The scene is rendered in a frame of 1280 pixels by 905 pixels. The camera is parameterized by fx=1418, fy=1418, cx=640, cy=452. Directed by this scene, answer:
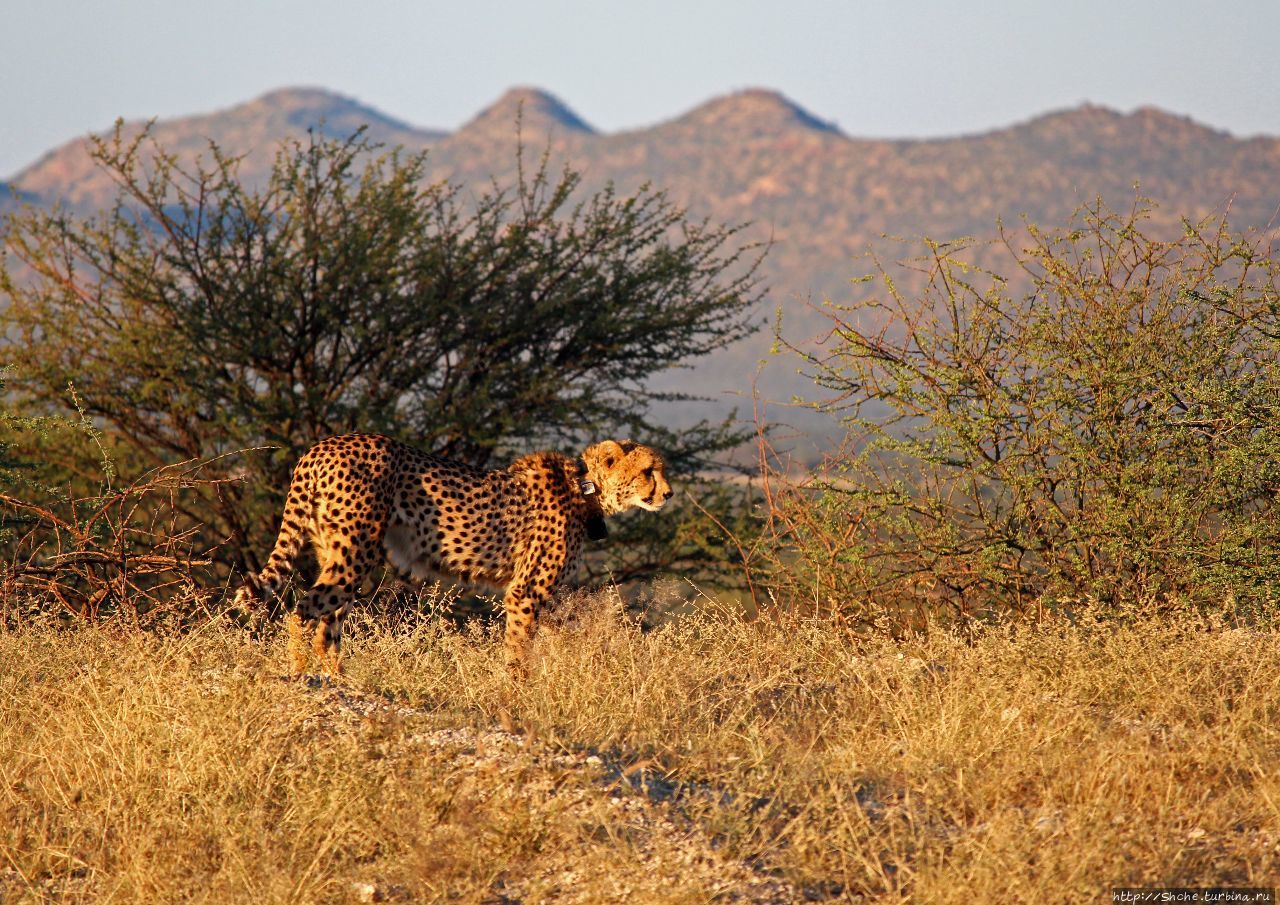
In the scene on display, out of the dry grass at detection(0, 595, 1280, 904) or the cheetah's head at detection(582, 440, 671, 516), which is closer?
the dry grass at detection(0, 595, 1280, 904)

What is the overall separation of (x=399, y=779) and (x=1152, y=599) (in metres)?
Answer: 3.93

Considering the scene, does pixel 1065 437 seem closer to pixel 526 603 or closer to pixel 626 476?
pixel 626 476

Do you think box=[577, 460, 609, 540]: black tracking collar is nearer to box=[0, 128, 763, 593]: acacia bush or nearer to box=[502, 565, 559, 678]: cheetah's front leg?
box=[502, 565, 559, 678]: cheetah's front leg

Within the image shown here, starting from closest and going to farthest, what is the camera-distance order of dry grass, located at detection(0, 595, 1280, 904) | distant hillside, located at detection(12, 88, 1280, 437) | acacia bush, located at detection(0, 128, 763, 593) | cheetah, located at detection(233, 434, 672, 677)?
dry grass, located at detection(0, 595, 1280, 904) → cheetah, located at detection(233, 434, 672, 677) → acacia bush, located at detection(0, 128, 763, 593) → distant hillside, located at detection(12, 88, 1280, 437)

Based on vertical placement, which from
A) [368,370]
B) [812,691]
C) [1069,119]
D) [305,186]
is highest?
[1069,119]

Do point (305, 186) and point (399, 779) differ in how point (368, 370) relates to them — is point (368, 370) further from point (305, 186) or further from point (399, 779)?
point (399, 779)

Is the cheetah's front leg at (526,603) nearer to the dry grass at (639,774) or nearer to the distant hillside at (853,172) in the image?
the dry grass at (639,774)

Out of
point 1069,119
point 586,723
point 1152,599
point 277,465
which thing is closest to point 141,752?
point 586,723

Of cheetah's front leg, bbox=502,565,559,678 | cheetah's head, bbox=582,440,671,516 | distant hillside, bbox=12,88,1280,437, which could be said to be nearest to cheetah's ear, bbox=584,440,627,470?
cheetah's head, bbox=582,440,671,516

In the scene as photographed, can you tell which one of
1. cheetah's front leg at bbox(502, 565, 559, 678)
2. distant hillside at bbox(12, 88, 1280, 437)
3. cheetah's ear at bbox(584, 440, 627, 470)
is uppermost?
distant hillside at bbox(12, 88, 1280, 437)

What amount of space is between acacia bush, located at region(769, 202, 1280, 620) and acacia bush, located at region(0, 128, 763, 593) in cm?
317

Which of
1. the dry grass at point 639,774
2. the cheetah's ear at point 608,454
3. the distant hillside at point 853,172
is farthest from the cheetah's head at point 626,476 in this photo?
the distant hillside at point 853,172

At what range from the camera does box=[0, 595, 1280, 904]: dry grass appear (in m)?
3.98

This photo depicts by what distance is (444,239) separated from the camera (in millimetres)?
11758
